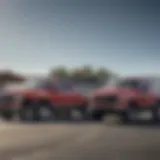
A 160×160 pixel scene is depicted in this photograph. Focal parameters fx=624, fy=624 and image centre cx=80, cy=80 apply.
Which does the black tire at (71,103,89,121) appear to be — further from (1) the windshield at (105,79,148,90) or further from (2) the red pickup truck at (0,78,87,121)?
(1) the windshield at (105,79,148,90)

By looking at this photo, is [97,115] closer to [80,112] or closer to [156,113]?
[80,112]

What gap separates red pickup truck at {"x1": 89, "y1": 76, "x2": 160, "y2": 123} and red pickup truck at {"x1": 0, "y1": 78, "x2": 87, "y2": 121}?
285 mm

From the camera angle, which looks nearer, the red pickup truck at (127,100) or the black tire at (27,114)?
the red pickup truck at (127,100)

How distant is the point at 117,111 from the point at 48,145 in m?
1.80

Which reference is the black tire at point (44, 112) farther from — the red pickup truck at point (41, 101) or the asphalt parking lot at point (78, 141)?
the asphalt parking lot at point (78, 141)

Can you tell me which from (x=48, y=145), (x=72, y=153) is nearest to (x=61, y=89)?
(x=48, y=145)

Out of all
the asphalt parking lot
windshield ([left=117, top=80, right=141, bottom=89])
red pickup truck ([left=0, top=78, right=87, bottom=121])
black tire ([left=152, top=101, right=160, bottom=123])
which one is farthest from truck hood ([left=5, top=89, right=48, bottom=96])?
black tire ([left=152, top=101, right=160, bottom=123])

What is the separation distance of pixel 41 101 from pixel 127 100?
4.53 feet

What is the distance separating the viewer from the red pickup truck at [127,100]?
30.7 ft

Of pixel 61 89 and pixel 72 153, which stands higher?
pixel 61 89

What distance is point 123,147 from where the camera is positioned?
837 cm

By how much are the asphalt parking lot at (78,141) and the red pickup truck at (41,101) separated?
21 cm

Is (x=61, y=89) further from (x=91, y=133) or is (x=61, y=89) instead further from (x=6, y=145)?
(x=6, y=145)

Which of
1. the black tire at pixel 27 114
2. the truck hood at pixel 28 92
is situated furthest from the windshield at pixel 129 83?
the black tire at pixel 27 114
